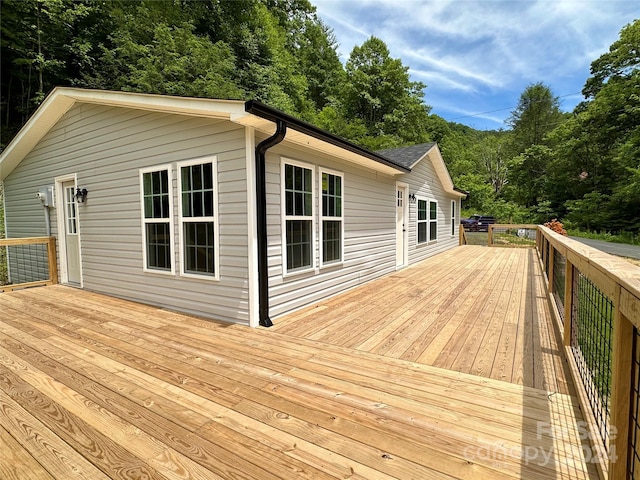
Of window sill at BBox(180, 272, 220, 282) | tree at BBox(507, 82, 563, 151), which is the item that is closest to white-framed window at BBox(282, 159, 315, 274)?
window sill at BBox(180, 272, 220, 282)

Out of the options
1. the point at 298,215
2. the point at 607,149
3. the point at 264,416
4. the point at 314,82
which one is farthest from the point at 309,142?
the point at 607,149

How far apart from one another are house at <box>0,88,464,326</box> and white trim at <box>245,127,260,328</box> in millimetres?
13

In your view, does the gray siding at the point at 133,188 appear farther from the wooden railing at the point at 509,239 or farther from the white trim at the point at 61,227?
the wooden railing at the point at 509,239

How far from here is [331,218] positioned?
5051 millimetres

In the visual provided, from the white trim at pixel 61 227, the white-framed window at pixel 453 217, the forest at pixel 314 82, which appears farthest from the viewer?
the white-framed window at pixel 453 217

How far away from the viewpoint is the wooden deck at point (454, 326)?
2.65 m

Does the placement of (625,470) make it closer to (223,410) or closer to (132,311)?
(223,410)

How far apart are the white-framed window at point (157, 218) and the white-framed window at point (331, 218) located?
215 cm

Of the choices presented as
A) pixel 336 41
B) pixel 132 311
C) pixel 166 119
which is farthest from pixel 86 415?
pixel 336 41

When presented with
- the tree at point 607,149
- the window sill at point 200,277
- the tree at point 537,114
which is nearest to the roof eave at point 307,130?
the window sill at point 200,277

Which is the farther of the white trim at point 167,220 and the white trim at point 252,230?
the white trim at point 167,220

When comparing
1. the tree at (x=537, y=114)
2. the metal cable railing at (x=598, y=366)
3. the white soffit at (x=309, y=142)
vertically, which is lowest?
the metal cable railing at (x=598, y=366)

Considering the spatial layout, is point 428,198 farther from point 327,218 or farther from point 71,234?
point 71,234

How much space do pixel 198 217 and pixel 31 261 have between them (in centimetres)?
580
